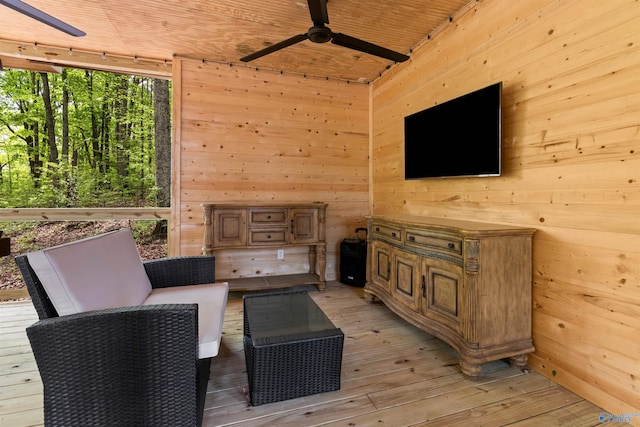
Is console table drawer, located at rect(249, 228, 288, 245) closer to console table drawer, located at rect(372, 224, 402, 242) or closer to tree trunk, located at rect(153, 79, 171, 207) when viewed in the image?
console table drawer, located at rect(372, 224, 402, 242)

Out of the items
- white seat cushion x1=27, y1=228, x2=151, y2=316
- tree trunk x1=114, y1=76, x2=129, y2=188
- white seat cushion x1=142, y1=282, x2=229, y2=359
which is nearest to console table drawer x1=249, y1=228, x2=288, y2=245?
white seat cushion x1=142, y1=282, x2=229, y2=359

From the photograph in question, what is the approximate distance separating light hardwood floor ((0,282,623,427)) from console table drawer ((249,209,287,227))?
128cm

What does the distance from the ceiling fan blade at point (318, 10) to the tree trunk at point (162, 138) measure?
381 centimetres

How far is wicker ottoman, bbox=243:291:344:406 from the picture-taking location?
162 cm

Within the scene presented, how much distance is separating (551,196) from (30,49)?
5.14 m

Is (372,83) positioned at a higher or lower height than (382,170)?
higher

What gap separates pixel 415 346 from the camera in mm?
2314

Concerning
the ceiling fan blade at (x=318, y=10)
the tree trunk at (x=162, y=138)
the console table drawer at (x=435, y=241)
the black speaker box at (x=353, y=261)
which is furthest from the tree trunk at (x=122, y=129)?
the console table drawer at (x=435, y=241)

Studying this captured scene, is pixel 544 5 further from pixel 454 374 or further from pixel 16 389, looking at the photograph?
pixel 16 389

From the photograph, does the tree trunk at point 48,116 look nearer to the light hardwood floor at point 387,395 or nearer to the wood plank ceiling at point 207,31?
the wood plank ceiling at point 207,31

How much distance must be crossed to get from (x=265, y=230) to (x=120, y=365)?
7.08ft

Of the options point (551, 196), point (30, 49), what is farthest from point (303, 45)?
point (30, 49)

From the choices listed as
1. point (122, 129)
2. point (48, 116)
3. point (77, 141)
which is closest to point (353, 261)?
point (122, 129)

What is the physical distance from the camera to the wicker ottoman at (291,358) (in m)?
1.62
